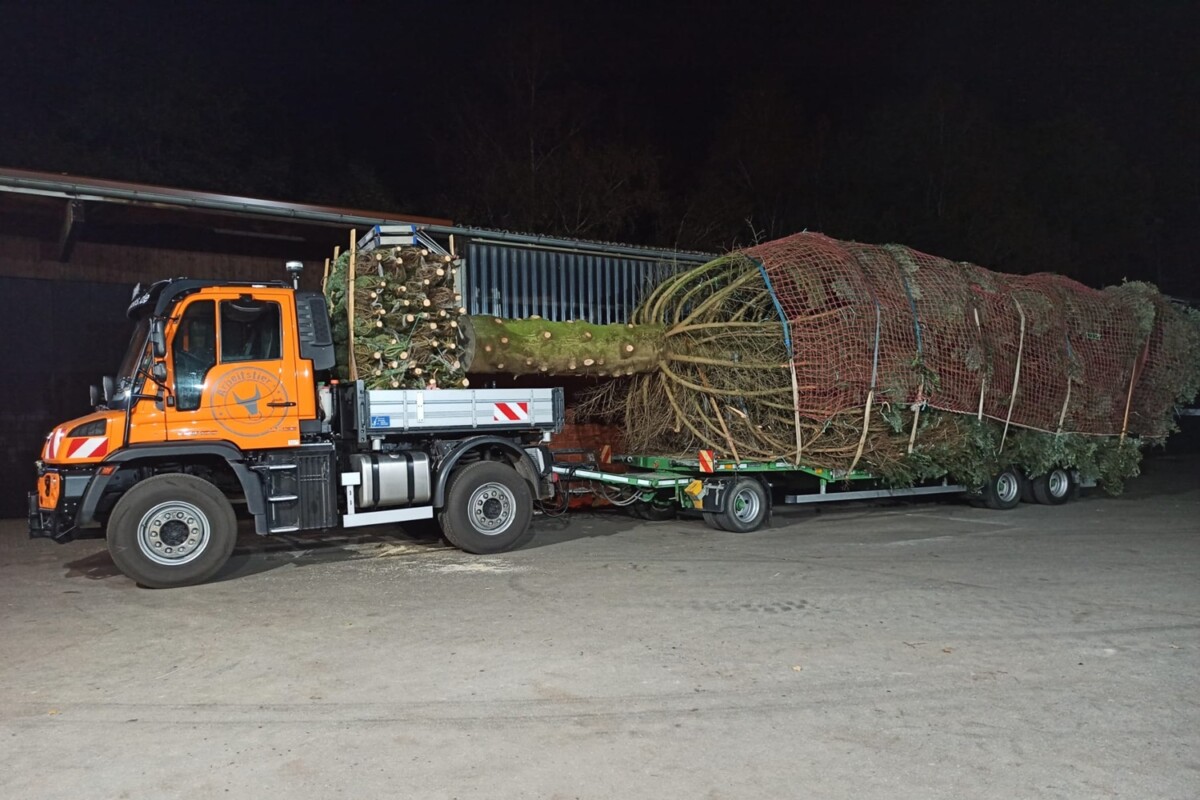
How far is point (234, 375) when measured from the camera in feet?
28.9

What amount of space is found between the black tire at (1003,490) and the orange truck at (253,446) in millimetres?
7624

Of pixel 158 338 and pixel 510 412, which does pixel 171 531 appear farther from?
pixel 510 412

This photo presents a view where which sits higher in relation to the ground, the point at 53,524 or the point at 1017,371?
the point at 1017,371

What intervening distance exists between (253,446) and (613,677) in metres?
4.97

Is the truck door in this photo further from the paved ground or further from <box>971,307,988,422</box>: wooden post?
<box>971,307,988,422</box>: wooden post

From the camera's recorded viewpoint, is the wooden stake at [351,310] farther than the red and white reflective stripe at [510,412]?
No

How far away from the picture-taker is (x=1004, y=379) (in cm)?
1289

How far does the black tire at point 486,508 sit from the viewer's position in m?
9.98

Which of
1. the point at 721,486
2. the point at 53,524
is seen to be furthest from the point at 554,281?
the point at 53,524

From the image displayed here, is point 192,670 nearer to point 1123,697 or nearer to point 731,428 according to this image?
point 1123,697

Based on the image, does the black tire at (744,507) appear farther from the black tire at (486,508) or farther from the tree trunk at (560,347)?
the black tire at (486,508)

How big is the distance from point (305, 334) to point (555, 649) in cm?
462

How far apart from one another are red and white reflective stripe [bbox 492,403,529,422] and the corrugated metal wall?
4.08 m

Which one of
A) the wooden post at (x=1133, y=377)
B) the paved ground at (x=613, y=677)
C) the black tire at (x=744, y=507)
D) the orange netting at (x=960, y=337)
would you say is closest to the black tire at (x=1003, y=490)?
the orange netting at (x=960, y=337)
